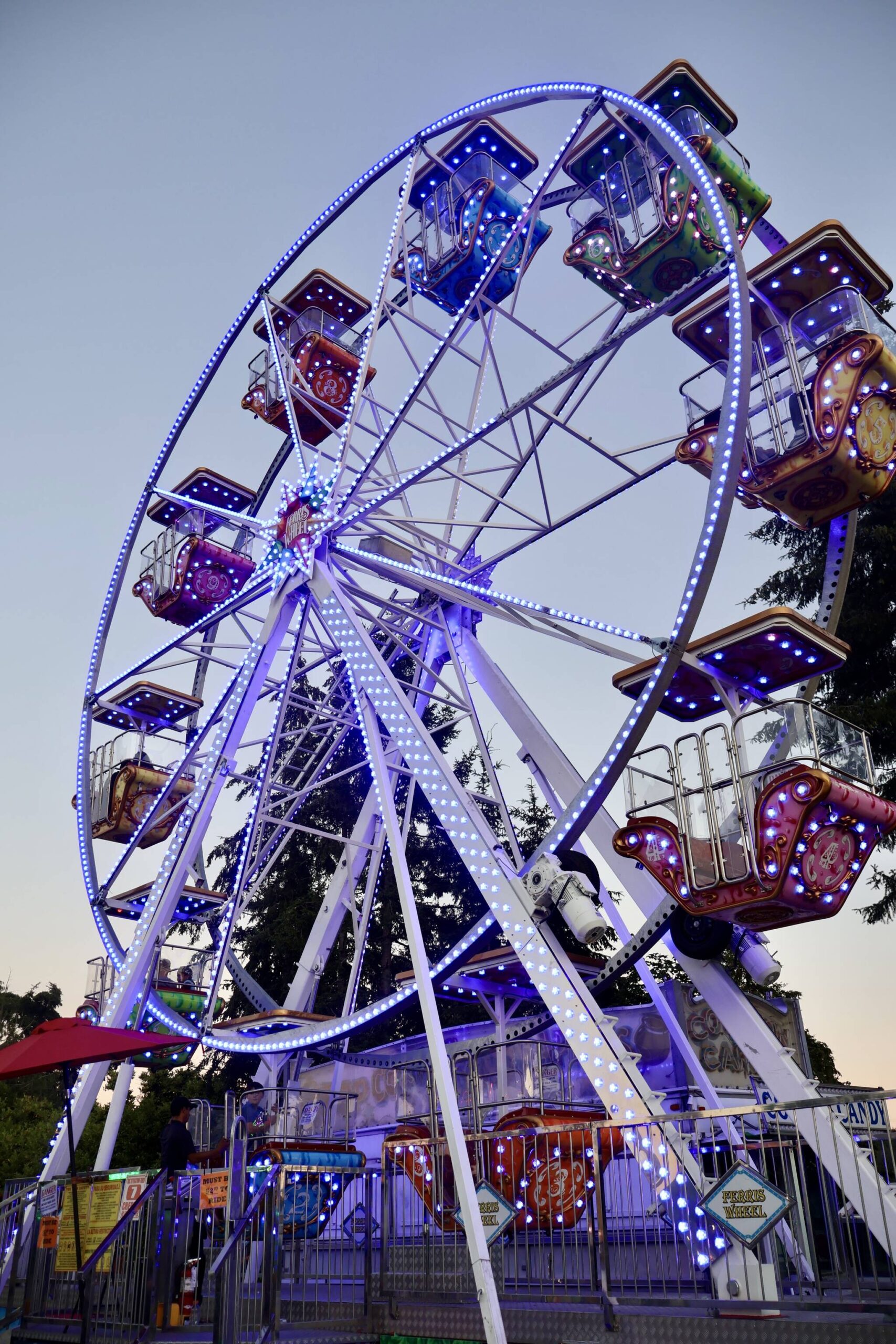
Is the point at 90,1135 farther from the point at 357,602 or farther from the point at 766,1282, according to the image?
the point at 766,1282

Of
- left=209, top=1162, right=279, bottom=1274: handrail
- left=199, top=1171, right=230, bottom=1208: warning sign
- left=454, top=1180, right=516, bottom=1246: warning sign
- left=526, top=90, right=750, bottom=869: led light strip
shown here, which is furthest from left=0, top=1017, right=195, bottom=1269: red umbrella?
left=526, top=90, right=750, bottom=869: led light strip

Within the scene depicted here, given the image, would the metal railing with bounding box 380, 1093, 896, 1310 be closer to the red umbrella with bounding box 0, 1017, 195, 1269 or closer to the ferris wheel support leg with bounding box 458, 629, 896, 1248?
the ferris wheel support leg with bounding box 458, 629, 896, 1248

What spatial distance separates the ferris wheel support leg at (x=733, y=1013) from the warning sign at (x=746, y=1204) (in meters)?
0.55

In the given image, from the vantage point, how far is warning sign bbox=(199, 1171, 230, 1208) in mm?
9133

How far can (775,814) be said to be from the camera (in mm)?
9500

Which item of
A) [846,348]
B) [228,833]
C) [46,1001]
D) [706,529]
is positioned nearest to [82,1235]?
[706,529]

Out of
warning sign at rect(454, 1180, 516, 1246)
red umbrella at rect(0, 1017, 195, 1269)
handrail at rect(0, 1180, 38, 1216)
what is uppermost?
red umbrella at rect(0, 1017, 195, 1269)

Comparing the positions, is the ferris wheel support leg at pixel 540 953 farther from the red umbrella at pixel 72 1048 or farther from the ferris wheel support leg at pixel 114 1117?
the ferris wheel support leg at pixel 114 1117

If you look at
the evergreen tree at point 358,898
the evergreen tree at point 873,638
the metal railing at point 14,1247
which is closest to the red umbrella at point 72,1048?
the metal railing at point 14,1247

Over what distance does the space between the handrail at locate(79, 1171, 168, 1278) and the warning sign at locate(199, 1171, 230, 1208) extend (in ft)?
1.17

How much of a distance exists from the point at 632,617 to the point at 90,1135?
34943 mm

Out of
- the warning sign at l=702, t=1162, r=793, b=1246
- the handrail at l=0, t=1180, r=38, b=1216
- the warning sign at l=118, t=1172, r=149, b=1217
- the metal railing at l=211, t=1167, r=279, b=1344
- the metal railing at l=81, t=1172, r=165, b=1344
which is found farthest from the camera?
the handrail at l=0, t=1180, r=38, b=1216

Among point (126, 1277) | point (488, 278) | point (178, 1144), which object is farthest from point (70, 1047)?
point (488, 278)

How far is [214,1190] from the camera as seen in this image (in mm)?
9250
